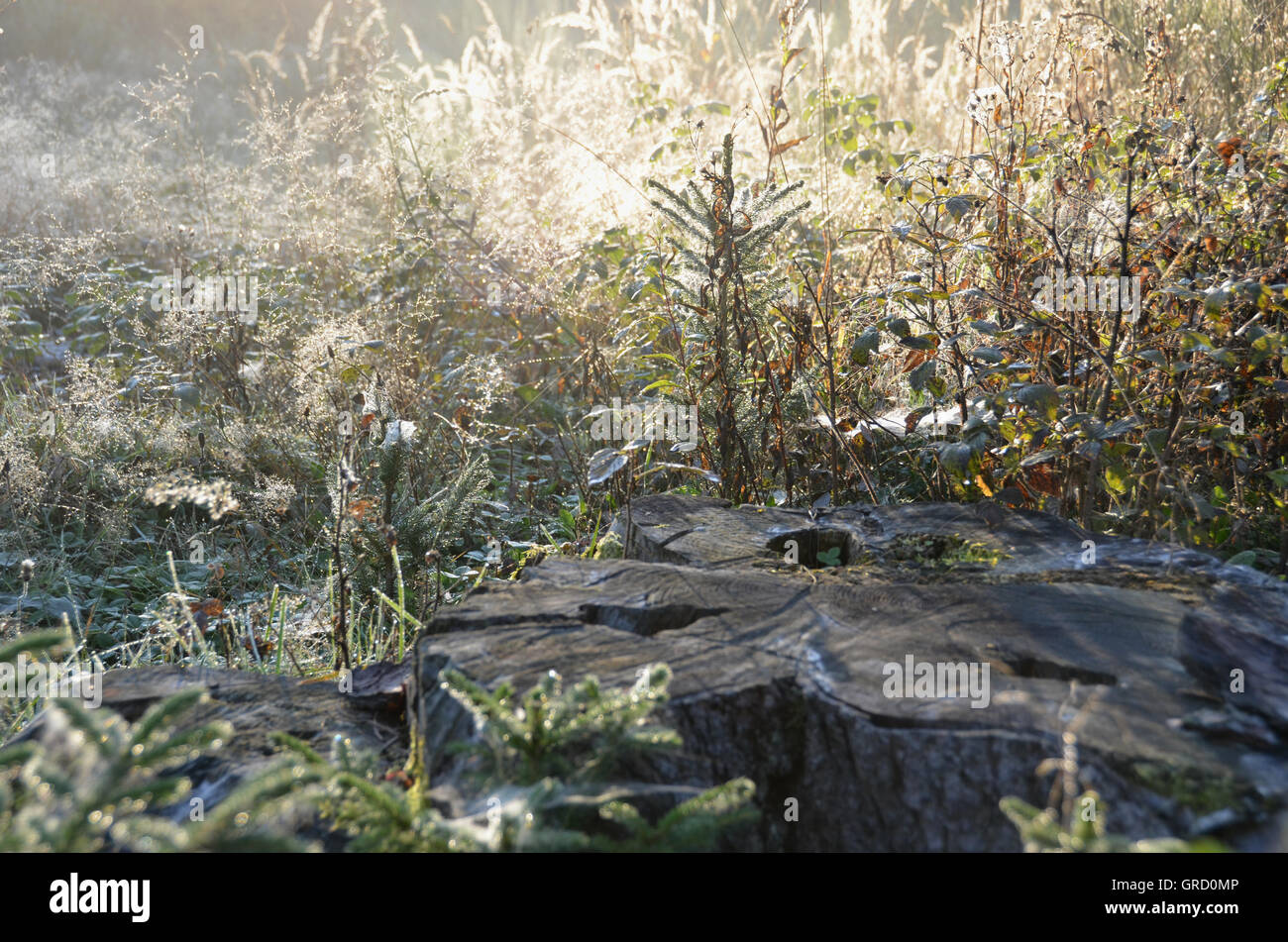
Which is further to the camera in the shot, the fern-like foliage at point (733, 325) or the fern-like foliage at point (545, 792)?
the fern-like foliage at point (733, 325)

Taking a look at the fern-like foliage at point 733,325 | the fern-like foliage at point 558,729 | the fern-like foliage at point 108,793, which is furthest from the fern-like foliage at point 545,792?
the fern-like foliage at point 733,325

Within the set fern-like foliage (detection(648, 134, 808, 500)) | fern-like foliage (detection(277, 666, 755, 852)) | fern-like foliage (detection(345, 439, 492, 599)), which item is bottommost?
fern-like foliage (detection(277, 666, 755, 852))

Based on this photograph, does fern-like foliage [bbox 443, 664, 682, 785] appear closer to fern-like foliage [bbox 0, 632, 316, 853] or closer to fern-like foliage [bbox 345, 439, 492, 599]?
fern-like foliage [bbox 0, 632, 316, 853]

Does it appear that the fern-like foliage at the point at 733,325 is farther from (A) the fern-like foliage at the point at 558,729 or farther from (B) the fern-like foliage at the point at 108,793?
(B) the fern-like foliage at the point at 108,793

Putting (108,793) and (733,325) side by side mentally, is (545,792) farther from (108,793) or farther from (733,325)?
(733,325)

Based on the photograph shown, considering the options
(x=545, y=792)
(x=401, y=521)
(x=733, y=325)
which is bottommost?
(x=545, y=792)

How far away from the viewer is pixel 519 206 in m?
4.91

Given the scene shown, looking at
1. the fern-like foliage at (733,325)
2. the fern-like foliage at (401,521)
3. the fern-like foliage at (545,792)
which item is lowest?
the fern-like foliage at (545,792)

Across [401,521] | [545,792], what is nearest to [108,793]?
[545,792]

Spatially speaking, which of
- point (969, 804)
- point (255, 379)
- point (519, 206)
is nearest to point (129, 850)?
point (969, 804)

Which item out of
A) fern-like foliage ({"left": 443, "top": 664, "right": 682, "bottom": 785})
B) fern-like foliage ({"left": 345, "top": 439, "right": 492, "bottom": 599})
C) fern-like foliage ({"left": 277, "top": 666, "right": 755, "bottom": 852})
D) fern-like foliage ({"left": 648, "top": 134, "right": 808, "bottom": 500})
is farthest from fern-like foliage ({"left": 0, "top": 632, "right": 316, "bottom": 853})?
fern-like foliage ({"left": 648, "top": 134, "right": 808, "bottom": 500})

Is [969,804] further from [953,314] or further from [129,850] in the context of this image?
[953,314]

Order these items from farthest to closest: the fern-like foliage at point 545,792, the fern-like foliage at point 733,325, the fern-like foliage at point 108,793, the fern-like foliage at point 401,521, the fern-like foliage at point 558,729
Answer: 1. the fern-like foliage at point 401,521
2. the fern-like foliage at point 733,325
3. the fern-like foliage at point 558,729
4. the fern-like foliage at point 545,792
5. the fern-like foliage at point 108,793

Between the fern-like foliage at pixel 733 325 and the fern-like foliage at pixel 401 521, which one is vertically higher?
the fern-like foliage at pixel 733 325
